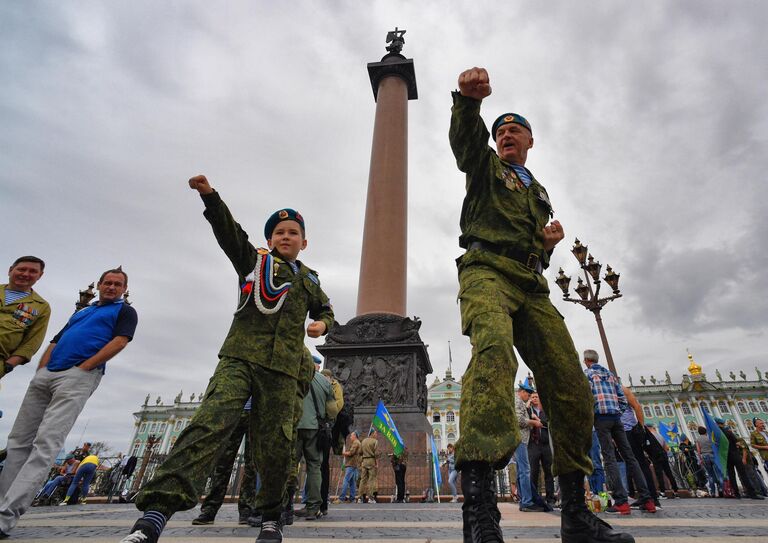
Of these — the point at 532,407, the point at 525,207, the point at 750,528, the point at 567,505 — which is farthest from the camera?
the point at 532,407

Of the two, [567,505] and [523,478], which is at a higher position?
[523,478]

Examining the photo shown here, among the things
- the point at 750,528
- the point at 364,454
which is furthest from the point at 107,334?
the point at 364,454

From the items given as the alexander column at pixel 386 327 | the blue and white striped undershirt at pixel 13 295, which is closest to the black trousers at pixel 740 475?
the alexander column at pixel 386 327

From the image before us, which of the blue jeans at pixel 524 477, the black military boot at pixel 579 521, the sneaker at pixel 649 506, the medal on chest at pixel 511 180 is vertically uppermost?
the medal on chest at pixel 511 180

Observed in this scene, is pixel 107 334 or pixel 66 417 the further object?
pixel 107 334

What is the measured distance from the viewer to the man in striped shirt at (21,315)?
3.95 meters

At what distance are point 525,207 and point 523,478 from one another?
5.08 meters

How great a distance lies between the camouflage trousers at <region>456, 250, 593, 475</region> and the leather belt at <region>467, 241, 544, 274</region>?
0.15 ft

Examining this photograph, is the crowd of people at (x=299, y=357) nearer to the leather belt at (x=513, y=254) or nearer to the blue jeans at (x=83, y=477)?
the leather belt at (x=513, y=254)

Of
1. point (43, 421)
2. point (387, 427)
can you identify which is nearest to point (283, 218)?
point (43, 421)

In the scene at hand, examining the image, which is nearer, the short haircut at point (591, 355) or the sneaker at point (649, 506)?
the sneaker at point (649, 506)

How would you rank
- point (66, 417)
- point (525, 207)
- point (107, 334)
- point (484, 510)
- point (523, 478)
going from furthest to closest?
point (523, 478) → point (107, 334) → point (66, 417) → point (525, 207) → point (484, 510)

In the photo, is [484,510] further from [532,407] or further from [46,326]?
[532,407]

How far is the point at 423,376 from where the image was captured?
13.3m
